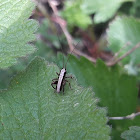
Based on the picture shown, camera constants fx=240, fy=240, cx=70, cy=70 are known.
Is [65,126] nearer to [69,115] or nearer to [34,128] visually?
[69,115]

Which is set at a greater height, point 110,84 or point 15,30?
point 15,30

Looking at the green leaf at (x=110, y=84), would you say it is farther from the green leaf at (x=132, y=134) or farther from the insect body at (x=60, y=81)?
the green leaf at (x=132, y=134)

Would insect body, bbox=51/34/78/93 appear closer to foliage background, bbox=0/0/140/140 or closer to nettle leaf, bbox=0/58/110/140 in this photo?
nettle leaf, bbox=0/58/110/140

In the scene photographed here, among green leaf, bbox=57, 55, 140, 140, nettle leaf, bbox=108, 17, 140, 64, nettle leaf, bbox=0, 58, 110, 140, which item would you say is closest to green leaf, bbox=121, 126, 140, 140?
nettle leaf, bbox=0, 58, 110, 140

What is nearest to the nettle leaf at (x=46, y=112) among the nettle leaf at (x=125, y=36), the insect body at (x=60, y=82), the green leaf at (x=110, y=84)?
the insect body at (x=60, y=82)

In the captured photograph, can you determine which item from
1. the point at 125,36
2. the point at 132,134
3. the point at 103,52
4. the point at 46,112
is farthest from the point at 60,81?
the point at 103,52

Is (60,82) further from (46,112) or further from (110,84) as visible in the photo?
(110,84)
